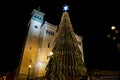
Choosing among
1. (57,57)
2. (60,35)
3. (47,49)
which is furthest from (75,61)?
(47,49)

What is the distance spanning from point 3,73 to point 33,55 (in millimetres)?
9004

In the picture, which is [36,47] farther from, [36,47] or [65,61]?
[65,61]

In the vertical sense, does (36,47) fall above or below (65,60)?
above

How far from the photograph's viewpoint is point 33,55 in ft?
124

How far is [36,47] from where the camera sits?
3906 cm

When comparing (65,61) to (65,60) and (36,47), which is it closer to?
(65,60)

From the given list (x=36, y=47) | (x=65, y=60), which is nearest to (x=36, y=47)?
(x=36, y=47)

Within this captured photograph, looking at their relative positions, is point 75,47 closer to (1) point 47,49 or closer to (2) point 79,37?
(1) point 47,49

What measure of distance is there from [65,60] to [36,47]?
83.1ft

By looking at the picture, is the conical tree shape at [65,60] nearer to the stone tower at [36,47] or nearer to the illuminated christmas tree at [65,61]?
the illuminated christmas tree at [65,61]

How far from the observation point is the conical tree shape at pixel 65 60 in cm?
1407

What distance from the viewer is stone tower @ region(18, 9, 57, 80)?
34781mm

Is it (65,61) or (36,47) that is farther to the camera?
(36,47)

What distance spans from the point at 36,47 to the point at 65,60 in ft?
83.1
